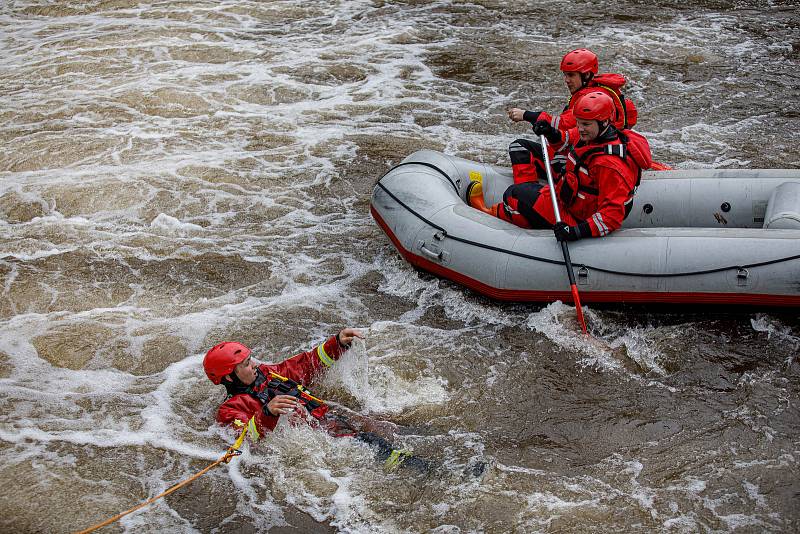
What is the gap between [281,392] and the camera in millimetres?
4832

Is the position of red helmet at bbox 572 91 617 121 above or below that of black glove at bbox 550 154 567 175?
above

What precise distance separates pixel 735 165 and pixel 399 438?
494cm

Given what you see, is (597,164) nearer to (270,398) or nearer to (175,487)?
(270,398)

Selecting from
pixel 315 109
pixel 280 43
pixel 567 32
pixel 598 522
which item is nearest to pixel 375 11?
pixel 280 43

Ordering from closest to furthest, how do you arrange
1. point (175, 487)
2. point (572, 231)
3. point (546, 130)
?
point (175, 487), point (572, 231), point (546, 130)

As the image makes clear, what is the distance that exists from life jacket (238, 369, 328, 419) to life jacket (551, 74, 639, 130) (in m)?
3.00

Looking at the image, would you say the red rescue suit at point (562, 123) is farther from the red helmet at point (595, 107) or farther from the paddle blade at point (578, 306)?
the paddle blade at point (578, 306)

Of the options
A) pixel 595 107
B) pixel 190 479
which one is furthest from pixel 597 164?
pixel 190 479

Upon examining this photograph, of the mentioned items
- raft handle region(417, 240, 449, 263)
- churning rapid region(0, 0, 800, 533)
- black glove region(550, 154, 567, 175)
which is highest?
black glove region(550, 154, 567, 175)

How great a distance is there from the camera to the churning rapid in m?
4.49

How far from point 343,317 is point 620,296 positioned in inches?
77.8

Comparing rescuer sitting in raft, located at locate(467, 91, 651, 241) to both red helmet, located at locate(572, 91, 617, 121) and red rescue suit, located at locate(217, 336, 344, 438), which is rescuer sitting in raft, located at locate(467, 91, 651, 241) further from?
red rescue suit, located at locate(217, 336, 344, 438)

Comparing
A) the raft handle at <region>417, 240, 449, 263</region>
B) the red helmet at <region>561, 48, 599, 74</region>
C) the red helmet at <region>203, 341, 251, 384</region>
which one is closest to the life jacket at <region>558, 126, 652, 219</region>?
the red helmet at <region>561, 48, 599, 74</region>

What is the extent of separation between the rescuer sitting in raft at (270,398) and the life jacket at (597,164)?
2.05 meters
